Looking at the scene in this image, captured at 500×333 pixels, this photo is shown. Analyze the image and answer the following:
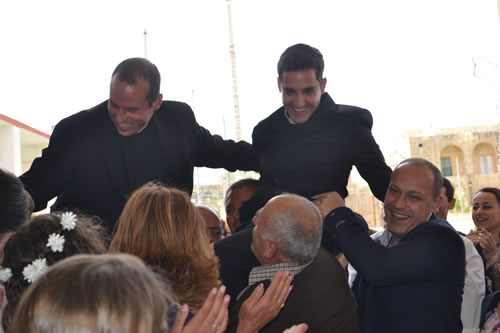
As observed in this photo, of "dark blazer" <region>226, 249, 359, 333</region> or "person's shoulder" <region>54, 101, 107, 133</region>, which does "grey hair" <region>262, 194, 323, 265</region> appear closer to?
"dark blazer" <region>226, 249, 359, 333</region>

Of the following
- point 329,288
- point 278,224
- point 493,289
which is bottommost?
point 493,289

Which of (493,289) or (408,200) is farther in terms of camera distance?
→ (493,289)

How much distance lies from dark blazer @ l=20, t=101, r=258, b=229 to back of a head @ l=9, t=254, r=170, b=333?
5.35 ft

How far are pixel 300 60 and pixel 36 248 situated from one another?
1311 mm

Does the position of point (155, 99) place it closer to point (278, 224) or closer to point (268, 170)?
point (268, 170)

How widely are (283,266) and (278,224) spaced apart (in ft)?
0.51

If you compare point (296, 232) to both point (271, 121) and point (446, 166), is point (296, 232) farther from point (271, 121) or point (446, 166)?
point (446, 166)

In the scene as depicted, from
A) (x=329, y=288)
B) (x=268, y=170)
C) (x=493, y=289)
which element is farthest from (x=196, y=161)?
(x=493, y=289)

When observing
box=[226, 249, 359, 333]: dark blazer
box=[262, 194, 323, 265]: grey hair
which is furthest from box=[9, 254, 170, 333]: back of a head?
box=[262, 194, 323, 265]: grey hair

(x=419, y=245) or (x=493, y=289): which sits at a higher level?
(x=419, y=245)

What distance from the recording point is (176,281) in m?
1.75

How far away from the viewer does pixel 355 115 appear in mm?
2512

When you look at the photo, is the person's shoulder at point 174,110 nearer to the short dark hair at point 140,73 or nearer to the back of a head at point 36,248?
the short dark hair at point 140,73

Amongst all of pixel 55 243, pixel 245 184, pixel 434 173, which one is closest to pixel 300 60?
pixel 434 173
